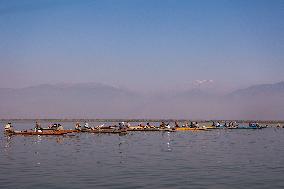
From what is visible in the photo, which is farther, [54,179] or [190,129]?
[190,129]

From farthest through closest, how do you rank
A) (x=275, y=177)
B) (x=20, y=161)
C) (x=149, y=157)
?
1. (x=149, y=157)
2. (x=20, y=161)
3. (x=275, y=177)

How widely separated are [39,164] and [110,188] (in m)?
13.0

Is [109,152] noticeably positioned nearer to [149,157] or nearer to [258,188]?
[149,157]

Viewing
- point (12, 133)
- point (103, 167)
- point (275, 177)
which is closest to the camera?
point (275, 177)

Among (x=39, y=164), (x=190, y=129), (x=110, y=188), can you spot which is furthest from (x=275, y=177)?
(x=190, y=129)

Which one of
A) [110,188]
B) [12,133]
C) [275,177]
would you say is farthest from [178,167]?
[12,133]

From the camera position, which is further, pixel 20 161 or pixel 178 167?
pixel 20 161

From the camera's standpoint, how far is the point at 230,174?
1248 inches

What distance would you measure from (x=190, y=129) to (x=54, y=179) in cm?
7504

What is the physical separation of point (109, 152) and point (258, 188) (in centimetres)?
2442

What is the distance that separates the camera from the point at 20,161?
39281 millimetres

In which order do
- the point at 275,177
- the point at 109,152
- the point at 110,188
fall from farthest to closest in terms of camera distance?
the point at 109,152 < the point at 275,177 < the point at 110,188

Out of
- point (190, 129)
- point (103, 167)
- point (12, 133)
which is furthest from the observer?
point (190, 129)

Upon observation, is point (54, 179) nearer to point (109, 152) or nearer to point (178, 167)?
point (178, 167)
